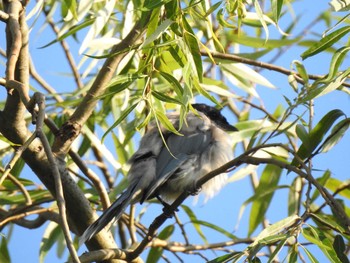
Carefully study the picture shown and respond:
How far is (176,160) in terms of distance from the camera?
403 cm

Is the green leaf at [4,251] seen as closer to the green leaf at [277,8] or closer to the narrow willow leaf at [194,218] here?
the narrow willow leaf at [194,218]

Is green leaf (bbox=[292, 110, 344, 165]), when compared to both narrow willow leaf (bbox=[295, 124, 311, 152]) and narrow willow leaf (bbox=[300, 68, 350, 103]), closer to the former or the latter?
narrow willow leaf (bbox=[295, 124, 311, 152])

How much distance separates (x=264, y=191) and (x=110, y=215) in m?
1.05

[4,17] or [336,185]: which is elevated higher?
[4,17]

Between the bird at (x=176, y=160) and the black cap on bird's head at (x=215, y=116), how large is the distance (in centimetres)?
10

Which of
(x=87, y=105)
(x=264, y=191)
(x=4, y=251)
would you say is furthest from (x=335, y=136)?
(x=4, y=251)

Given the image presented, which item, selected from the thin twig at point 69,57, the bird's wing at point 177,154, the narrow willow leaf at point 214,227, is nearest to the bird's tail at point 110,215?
the bird's wing at point 177,154

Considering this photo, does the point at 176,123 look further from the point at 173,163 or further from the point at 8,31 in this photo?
the point at 8,31

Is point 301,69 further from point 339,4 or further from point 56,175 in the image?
point 56,175

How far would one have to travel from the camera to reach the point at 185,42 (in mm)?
2328

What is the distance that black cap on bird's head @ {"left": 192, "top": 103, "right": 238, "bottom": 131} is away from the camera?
182 inches

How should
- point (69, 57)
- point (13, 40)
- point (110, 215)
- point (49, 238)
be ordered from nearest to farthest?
1. point (13, 40)
2. point (110, 215)
3. point (49, 238)
4. point (69, 57)

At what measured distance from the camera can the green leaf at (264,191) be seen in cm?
404

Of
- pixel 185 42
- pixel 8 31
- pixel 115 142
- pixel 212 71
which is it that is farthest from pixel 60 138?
pixel 212 71
